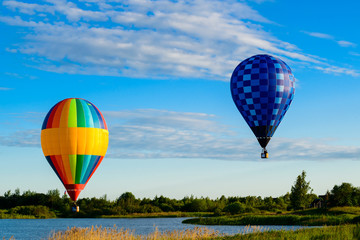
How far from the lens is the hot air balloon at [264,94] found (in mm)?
41844

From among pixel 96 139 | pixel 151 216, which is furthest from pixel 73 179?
pixel 151 216

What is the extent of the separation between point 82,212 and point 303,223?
218 feet

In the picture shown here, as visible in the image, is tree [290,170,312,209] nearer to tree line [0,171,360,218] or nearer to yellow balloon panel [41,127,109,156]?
tree line [0,171,360,218]

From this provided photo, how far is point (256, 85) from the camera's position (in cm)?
4203

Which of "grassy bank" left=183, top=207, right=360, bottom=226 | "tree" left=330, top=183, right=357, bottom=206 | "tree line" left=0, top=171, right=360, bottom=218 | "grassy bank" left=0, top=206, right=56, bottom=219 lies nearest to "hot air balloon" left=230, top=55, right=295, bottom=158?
"grassy bank" left=183, top=207, right=360, bottom=226

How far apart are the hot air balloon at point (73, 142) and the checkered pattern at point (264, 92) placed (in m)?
→ 12.7

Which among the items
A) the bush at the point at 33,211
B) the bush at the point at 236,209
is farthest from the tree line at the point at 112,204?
the bush at the point at 236,209

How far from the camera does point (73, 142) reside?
3809 cm

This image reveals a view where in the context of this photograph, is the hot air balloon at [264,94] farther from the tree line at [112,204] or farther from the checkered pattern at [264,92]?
the tree line at [112,204]

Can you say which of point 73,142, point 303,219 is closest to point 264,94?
point 73,142

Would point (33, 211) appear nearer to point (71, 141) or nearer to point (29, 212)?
point (29, 212)

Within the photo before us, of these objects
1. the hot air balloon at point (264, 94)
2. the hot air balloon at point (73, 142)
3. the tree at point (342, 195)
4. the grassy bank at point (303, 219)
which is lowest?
the grassy bank at point (303, 219)

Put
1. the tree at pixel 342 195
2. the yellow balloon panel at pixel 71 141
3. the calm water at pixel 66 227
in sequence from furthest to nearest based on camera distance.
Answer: the tree at pixel 342 195 → the calm water at pixel 66 227 → the yellow balloon panel at pixel 71 141

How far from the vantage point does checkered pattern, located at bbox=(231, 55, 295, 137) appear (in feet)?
137
